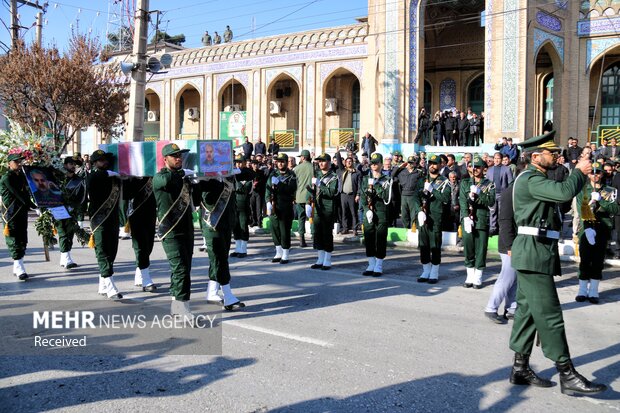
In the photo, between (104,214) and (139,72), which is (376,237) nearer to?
(104,214)

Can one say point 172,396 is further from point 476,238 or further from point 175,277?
point 476,238

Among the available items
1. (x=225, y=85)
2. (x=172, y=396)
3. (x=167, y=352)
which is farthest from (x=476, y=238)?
(x=225, y=85)

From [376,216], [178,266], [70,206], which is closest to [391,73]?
[376,216]

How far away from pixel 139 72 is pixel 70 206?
6.18 m

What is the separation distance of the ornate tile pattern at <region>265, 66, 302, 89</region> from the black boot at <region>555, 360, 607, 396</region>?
79.2 feet

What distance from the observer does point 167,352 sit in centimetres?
609

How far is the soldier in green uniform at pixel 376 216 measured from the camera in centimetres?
1038

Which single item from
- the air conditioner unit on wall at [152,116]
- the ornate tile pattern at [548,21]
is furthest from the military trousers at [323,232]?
the air conditioner unit on wall at [152,116]

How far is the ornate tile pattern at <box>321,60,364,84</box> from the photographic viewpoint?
26047mm

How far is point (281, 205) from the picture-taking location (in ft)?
38.6

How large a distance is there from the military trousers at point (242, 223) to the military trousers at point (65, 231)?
310cm

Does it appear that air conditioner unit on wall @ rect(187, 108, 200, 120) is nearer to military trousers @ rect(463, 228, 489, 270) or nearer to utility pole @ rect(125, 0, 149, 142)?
utility pole @ rect(125, 0, 149, 142)

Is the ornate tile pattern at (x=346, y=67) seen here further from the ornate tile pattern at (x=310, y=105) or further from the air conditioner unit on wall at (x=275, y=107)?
the air conditioner unit on wall at (x=275, y=107)

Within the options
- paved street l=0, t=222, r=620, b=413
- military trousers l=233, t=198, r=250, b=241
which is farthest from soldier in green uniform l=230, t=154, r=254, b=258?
paved street l=0, t=222, r=620, b=413
